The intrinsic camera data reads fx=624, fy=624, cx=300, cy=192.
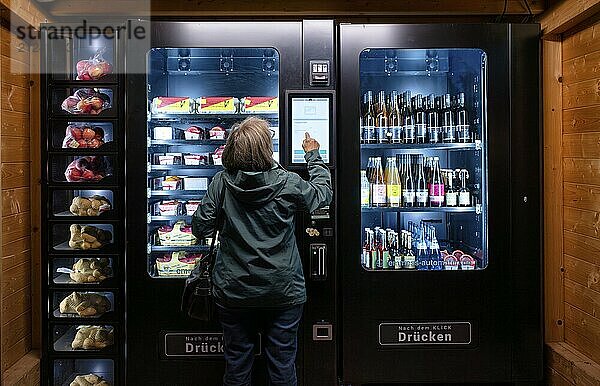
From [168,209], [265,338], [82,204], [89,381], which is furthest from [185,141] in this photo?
[89,381]

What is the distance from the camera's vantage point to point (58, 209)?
303cm

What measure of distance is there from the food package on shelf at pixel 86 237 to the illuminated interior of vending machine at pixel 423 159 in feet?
4.19

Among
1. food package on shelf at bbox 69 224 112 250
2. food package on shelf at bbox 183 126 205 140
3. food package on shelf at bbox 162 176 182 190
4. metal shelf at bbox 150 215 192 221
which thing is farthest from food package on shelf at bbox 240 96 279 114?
food package on shelf at bbox 69 224 112 250

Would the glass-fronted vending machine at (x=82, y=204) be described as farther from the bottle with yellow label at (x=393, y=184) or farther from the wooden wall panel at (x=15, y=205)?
the bottle with yellow label at (x=393, y=184)

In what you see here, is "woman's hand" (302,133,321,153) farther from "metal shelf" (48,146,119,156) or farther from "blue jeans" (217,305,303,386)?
"metal shelf" (48,146,119,156)

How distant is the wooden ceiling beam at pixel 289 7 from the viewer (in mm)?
3209

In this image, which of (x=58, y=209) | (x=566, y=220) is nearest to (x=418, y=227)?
(x=566, y=220)

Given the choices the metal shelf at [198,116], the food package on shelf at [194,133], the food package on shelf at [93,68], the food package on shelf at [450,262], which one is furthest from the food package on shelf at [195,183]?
the food package on shelf at [450,262]

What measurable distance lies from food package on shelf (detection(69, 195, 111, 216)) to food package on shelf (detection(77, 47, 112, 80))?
1.91ft

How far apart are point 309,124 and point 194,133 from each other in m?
0.60

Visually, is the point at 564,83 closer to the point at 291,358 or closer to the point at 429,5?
the point at 429,5

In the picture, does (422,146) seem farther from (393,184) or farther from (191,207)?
(191,207)

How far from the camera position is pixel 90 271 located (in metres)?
2.99

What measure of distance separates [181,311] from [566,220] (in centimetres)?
194
